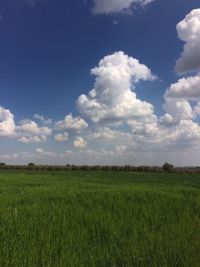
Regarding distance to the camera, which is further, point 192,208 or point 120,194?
point 120,194

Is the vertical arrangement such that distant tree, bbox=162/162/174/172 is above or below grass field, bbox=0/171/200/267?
above

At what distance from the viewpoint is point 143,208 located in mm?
12250

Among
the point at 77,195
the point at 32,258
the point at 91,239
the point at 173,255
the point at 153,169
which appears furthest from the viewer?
the point at 153,169

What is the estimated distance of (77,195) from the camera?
14.7 meters

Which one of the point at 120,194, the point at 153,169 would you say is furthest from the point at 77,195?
the point at 153,169

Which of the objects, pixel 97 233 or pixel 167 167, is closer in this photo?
pixel 97 233

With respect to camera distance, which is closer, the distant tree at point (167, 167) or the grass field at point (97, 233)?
the grass field at point (97, 233)

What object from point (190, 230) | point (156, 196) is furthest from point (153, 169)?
point (190, 230)

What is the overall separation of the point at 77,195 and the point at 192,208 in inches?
180

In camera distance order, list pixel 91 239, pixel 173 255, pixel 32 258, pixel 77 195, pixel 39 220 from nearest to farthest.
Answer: pixel 32 258
pixel 173 255
pixel 91 239
pixel 39 220
pixel 77 195

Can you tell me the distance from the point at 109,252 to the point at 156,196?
8.31 meters

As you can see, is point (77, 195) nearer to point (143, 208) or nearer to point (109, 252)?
point (143, 208)

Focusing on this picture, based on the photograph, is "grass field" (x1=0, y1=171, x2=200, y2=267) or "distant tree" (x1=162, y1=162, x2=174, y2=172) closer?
"grass field" (x1=0, y1=171, x2=200, y2=267)

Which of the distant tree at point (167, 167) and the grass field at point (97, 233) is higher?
the distant tree at point (167, 167)
